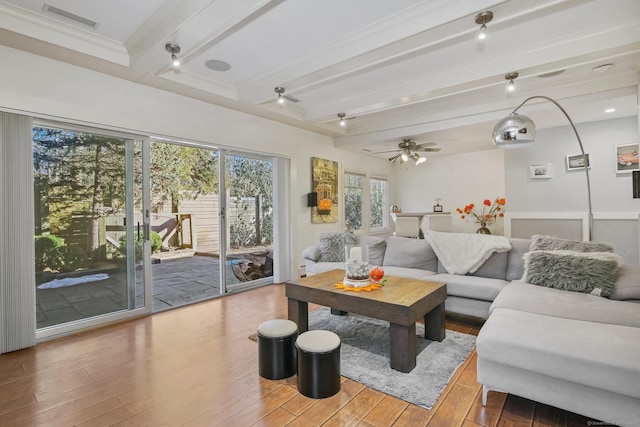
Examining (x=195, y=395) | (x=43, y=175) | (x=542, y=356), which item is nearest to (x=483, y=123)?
(x=542, y=356)

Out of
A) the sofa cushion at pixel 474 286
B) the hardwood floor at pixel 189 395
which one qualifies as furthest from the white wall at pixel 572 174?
the hardwood floor at pixel 189 395

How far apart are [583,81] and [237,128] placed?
464 centimetres

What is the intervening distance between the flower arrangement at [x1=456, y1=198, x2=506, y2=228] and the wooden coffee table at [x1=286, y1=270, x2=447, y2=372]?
4869 millimetres

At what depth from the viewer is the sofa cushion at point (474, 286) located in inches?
120

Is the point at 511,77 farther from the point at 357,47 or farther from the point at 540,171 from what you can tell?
the point at 540,171

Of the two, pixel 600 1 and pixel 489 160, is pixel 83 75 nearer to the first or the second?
pixel 600 1

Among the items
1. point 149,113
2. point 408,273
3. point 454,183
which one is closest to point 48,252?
point 149,113

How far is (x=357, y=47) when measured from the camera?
297 cm

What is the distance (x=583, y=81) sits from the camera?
12.7 feet

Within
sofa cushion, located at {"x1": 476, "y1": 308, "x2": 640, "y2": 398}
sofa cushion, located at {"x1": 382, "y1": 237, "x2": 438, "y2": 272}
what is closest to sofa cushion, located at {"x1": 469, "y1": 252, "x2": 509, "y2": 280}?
sofa cushion, located at {"x1": 382, "y1": 237, "x2": 438, "y2": 272}

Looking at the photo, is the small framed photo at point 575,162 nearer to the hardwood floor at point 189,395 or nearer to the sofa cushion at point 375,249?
the sofa cushion at point 375,249

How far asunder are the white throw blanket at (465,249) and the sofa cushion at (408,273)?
0.25 metres

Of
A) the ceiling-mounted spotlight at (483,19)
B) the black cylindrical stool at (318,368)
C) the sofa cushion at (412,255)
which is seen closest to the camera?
the black cylindrical stool at (318,368)

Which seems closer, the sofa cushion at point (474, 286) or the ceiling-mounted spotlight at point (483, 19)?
the ceiling-mounted spotlight at point (483, 19)
